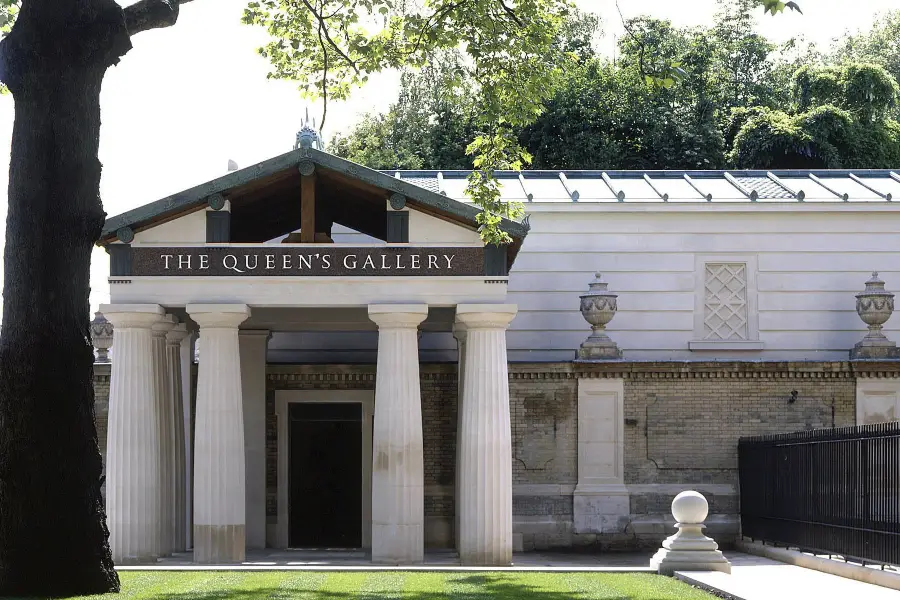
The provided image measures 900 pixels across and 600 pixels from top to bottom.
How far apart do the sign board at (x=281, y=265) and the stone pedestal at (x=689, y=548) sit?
19.0ft

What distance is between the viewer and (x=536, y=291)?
30.5 metres

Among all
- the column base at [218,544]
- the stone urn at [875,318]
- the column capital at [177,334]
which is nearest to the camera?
the column base at [218,544]

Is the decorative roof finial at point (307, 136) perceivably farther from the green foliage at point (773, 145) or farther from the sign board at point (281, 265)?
the green foliage at point (773, 145)

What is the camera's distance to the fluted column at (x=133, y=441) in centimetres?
2283

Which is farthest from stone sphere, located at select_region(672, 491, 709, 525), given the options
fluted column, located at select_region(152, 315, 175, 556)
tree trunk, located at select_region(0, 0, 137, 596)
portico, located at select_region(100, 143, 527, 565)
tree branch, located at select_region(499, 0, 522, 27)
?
fluted column, located at select_region(152, 315, 175, 556)

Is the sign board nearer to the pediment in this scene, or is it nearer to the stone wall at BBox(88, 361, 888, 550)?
the pediment

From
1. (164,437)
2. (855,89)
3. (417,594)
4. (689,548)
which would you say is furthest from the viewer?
(855,89)

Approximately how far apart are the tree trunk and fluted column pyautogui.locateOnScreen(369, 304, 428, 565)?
788 centimetres

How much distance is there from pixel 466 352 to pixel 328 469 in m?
6.55

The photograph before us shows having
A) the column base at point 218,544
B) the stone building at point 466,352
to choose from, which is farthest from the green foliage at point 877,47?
the column base at point 218,544

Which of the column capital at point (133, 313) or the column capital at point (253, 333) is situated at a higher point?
the column capital at point (133, 313)

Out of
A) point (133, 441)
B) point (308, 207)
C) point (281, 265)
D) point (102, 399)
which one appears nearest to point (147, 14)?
point (308, 207)

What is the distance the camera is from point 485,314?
2295 centimetres

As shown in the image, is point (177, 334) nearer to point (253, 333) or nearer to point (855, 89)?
point (253, 333)
